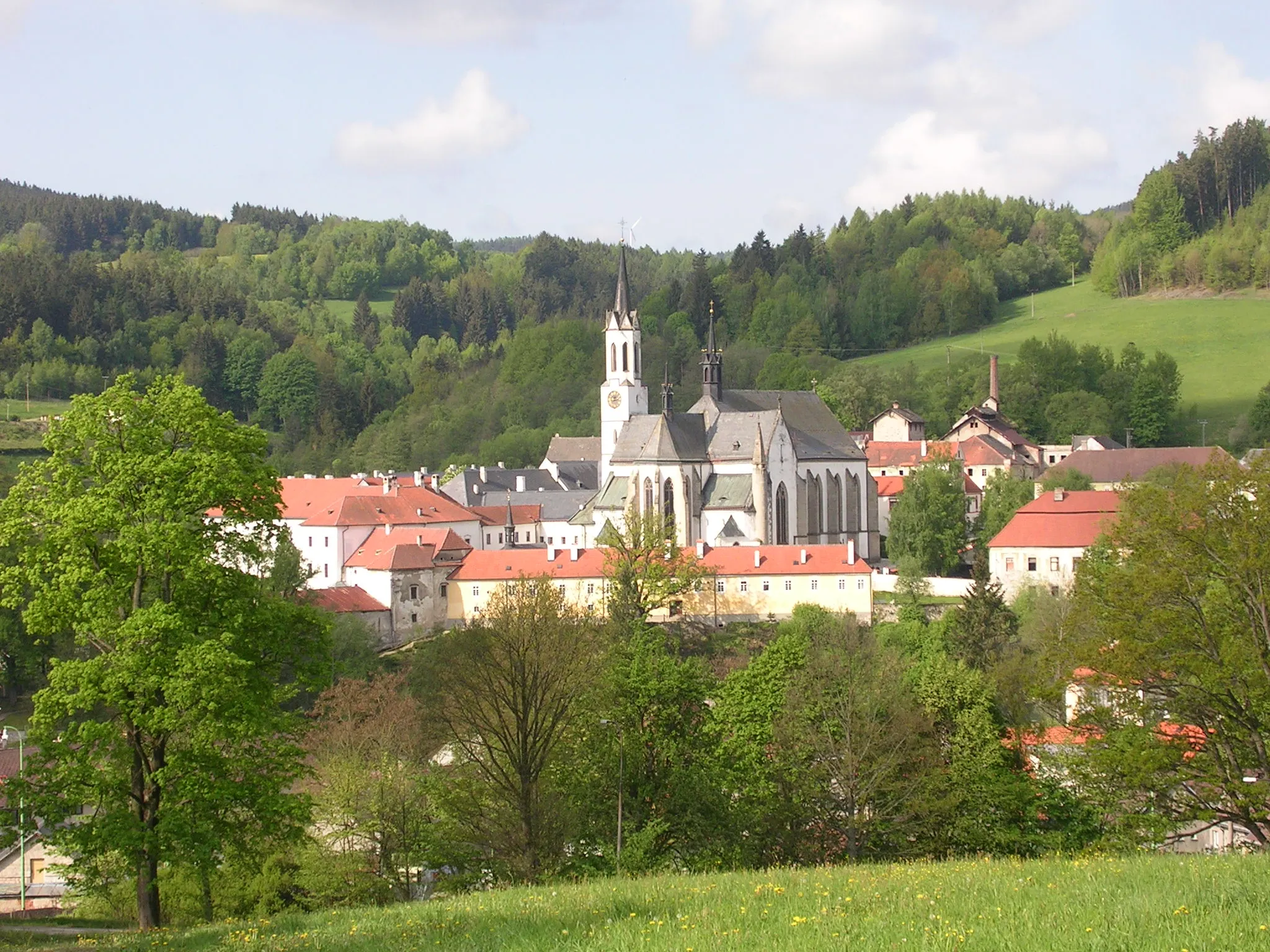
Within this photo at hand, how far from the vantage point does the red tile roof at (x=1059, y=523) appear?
207 feet

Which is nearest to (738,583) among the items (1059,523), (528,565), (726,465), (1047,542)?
(528,565)

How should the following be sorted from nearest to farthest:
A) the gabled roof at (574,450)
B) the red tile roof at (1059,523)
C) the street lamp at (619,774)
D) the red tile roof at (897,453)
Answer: the street lamp at (619,774) < the red tile roof at (1059,523) < the red tile roof at (897,453) < the gabled roof at (574,450)

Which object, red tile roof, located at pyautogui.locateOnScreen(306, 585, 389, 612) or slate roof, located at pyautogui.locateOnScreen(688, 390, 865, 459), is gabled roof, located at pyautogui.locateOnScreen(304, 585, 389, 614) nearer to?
red tile roof, located at pyautogui.locateOnScreen(306, 585, 389, 612)

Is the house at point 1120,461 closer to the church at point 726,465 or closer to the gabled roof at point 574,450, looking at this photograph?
the church at point 726,465

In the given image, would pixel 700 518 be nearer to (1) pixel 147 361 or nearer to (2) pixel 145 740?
(2) pixel 145 740

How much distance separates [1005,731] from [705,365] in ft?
162

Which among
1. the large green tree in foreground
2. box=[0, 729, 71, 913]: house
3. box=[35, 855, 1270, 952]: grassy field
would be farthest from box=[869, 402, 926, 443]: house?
box=[35, 855, 1270, 952]: grassy field

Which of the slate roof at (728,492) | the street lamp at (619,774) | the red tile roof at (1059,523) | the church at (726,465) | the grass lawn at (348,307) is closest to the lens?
the street lamp at (619,774)

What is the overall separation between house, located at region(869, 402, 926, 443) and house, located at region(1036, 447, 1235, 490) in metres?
18.4

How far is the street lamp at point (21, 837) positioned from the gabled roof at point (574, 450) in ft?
171

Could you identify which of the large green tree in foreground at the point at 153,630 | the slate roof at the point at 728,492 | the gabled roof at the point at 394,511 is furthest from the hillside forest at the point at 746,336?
the large green tree in foreground at the point at 153,630

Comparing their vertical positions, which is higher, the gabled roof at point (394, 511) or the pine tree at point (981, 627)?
the gabled roof at point (394, 511)

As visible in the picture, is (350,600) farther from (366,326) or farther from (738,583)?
(366,326)

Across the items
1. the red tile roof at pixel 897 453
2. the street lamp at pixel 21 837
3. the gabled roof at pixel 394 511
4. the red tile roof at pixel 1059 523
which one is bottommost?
the street lamp at pixel 21 837
